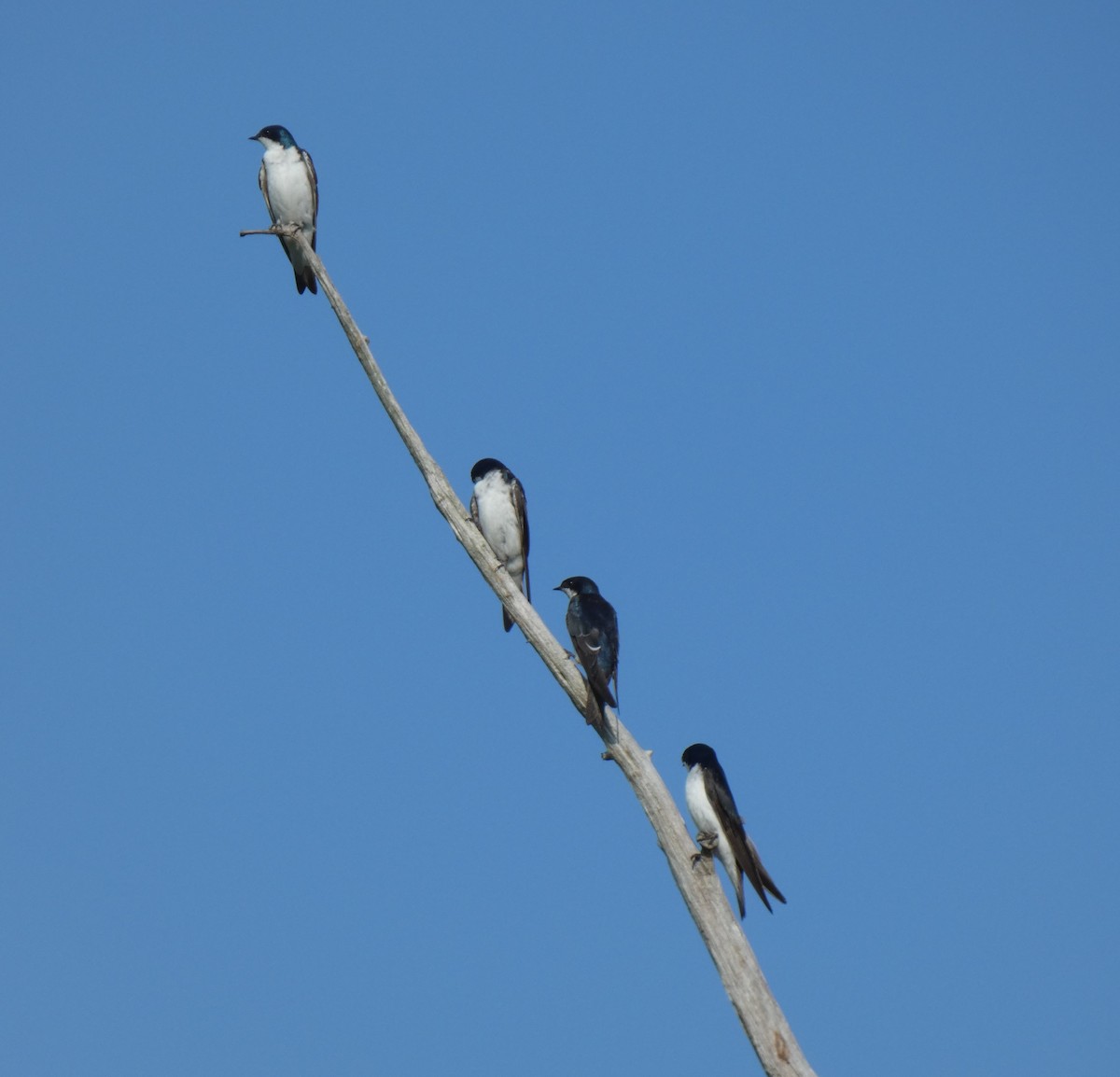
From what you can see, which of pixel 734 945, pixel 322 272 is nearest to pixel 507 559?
pixel 322 272

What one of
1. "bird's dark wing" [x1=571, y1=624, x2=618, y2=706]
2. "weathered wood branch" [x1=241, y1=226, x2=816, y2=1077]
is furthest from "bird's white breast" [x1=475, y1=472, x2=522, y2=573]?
"bird's dark wing" [x1=571, y1=624, x2=618, y2=706]

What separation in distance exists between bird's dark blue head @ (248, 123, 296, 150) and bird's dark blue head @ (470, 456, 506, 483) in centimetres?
441

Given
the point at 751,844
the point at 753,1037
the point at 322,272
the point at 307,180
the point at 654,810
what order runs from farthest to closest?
1. the point at 307,180
2. the point at 322,272
3. the point at 751,844
4. the point at 654,810
5. the point at 753,1037

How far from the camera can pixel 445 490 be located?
35.1 ft

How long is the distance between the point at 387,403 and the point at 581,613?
2.14 m

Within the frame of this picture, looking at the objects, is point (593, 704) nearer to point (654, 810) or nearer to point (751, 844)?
point (654, 810)

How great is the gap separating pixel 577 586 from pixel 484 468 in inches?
57.0

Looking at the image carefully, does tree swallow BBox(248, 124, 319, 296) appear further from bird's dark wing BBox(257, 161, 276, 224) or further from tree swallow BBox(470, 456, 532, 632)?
tree swallow BBox(470, 456, 532, 632)

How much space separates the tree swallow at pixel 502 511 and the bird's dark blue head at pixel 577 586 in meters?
0.56

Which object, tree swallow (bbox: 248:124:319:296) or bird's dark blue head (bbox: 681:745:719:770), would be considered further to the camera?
tree swallow (bbox: 248:124:319:296)

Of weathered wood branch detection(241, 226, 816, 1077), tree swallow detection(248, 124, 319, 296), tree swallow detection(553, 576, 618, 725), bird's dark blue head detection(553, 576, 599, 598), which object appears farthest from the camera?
tree swallow detection(248, 124, 319, 296)

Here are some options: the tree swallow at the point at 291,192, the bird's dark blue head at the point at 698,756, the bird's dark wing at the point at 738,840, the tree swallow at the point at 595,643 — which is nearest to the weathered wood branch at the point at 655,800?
the tree swallow at the point at 595,643

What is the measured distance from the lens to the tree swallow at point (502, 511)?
12336 mm

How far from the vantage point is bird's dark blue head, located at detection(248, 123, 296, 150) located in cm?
1484
